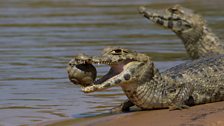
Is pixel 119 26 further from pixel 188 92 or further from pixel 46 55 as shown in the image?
pixel 188 92

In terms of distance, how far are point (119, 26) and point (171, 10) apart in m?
3.30

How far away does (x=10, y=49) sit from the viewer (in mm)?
13336

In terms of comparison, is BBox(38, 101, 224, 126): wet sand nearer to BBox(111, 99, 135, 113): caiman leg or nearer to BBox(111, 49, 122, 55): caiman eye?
BBox(111, 99, 135, 113): caiman leg

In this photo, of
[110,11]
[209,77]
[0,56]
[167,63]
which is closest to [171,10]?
[167,63]

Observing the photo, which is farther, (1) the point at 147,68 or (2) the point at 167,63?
(2) the point at 167,63

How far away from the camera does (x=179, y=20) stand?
1357 cm

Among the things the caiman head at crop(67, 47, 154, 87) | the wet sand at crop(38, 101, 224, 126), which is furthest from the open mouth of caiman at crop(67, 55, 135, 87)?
the wet sand at crop(38, 101, 224, 126)

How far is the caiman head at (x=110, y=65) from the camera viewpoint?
291 inches

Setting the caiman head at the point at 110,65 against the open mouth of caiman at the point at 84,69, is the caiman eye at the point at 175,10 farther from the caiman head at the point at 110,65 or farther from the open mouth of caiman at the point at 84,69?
the open mouth of caiman at the point at 84,69

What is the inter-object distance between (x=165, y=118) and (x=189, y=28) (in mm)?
6656

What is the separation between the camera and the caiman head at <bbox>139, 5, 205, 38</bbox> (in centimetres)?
1352

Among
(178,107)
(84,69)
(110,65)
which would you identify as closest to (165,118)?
(178,107)

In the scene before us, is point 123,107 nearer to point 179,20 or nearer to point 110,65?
point 110,65

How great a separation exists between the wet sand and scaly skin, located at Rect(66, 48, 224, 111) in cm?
14
